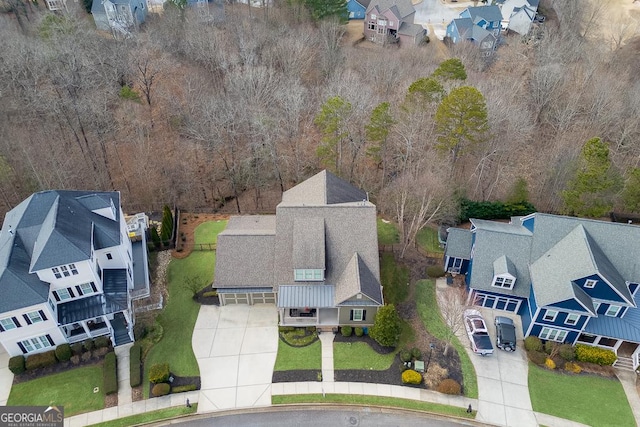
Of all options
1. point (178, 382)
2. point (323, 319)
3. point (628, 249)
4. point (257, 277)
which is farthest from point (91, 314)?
point (628, 249)

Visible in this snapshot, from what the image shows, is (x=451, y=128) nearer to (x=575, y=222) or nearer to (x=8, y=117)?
(x=575, y=222)

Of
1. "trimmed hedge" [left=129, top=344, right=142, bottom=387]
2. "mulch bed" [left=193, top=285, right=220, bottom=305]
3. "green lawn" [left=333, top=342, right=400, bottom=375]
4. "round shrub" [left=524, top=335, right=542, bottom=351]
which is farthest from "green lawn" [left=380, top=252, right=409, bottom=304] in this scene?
"trimmed hedge" [left=129, top=344, right=142, bottom=387]

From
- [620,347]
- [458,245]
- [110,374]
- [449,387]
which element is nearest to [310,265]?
[449,387]

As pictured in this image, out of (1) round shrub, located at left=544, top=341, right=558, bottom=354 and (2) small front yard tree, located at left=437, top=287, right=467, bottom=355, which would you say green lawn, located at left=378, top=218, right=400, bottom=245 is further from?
(1) round shrub, located at left=544, top=341, right=558, bottom=354

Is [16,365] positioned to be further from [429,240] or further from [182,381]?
[429,240]

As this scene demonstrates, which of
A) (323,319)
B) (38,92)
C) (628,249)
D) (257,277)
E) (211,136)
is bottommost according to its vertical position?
(323,319)

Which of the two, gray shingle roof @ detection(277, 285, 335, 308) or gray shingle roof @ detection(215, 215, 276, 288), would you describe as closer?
gray shingle roof @ detection(277, 285, 335, 308)

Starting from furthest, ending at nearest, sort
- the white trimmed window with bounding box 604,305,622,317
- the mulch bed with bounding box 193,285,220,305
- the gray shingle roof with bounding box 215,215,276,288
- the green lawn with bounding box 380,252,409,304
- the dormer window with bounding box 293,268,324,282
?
the green lawn with bounding box 380,252,409,304 → the mulch bed with bounding box 193,285,220,305 → the gray shingle roof with bounding box 215,215,276,288 → the dormer window with bounding box 293,268,324,282 → the white trimmed window with bounding box 604,305,622,317
